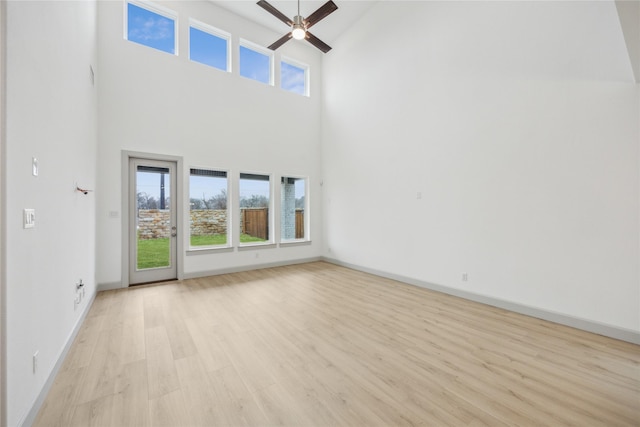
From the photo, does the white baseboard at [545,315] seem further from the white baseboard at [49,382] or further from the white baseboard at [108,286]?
the white baseboard at [108,286]

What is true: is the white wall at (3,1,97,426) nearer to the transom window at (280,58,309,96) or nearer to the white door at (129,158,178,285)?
the white door at (129,158,178,285)

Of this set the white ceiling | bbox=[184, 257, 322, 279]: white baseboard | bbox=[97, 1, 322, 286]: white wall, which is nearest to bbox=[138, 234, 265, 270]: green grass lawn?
bbox=[97, 1, 322, 286]: white wall

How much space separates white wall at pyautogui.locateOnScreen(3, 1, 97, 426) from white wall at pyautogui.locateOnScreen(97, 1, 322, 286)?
4.92ft

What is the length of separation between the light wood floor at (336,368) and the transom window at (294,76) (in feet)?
17.9

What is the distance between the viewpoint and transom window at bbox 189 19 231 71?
5.43 meters

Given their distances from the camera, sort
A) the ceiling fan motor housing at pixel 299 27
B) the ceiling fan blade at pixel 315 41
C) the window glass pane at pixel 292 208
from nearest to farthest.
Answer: the ceiling fan motor housing at pixel 299 27 < the ceiling fan blade at pixel 315 41 < the window glass pane at pixel 292 208

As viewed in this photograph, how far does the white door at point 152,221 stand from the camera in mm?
4758

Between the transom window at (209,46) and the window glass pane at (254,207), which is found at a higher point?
the transom window at (209,46)

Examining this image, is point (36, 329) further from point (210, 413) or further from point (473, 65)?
point (473, 65)

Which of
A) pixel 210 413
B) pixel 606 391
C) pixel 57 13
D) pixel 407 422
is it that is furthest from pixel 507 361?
pixel 57 13

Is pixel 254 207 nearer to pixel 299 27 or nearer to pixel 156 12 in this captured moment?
pixel 299 27

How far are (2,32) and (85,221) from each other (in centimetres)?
270

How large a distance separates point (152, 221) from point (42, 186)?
132 inches

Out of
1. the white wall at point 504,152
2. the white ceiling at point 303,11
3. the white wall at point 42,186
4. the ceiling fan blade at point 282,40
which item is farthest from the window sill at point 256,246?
the white ceiling at point 303,11
